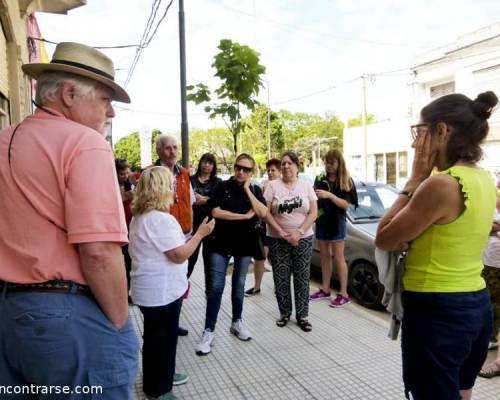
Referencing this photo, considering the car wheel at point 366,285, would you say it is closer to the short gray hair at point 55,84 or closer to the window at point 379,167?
the short gray hair at point 55,84

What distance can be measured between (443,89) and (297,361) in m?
24.0

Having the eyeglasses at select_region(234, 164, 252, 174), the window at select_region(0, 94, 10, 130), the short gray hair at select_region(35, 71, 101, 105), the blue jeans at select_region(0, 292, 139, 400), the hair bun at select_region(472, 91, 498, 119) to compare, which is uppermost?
the window at select_region(0, 94, 10, 130)

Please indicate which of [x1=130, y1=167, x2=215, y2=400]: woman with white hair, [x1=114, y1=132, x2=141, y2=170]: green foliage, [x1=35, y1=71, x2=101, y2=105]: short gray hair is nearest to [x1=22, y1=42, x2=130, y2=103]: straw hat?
[x1=35, y1=71, x2=101, y2=105]: short gray hair

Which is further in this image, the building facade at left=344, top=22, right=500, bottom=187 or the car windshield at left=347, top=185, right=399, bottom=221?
the building facade at left=344, top=22, right=500, bottom=187

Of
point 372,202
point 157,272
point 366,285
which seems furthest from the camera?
point 372,202

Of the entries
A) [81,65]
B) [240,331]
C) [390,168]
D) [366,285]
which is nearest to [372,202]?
[366,285]

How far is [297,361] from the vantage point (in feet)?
12.0

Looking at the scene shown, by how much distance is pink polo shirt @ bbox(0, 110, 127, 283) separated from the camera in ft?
4.61

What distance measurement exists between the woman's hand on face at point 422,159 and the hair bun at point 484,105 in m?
0.22

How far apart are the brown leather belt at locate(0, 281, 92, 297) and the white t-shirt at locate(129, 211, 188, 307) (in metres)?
1.37

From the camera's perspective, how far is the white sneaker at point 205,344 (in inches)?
149

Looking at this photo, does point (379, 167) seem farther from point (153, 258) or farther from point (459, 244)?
point (459, 244)

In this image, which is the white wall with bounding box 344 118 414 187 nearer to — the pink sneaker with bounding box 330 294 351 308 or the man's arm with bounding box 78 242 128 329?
the pink sneaker with bounding box 330 294 351 308

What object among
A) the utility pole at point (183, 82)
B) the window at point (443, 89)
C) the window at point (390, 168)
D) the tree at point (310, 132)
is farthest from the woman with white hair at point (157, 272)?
the tree at point (310, 132)
